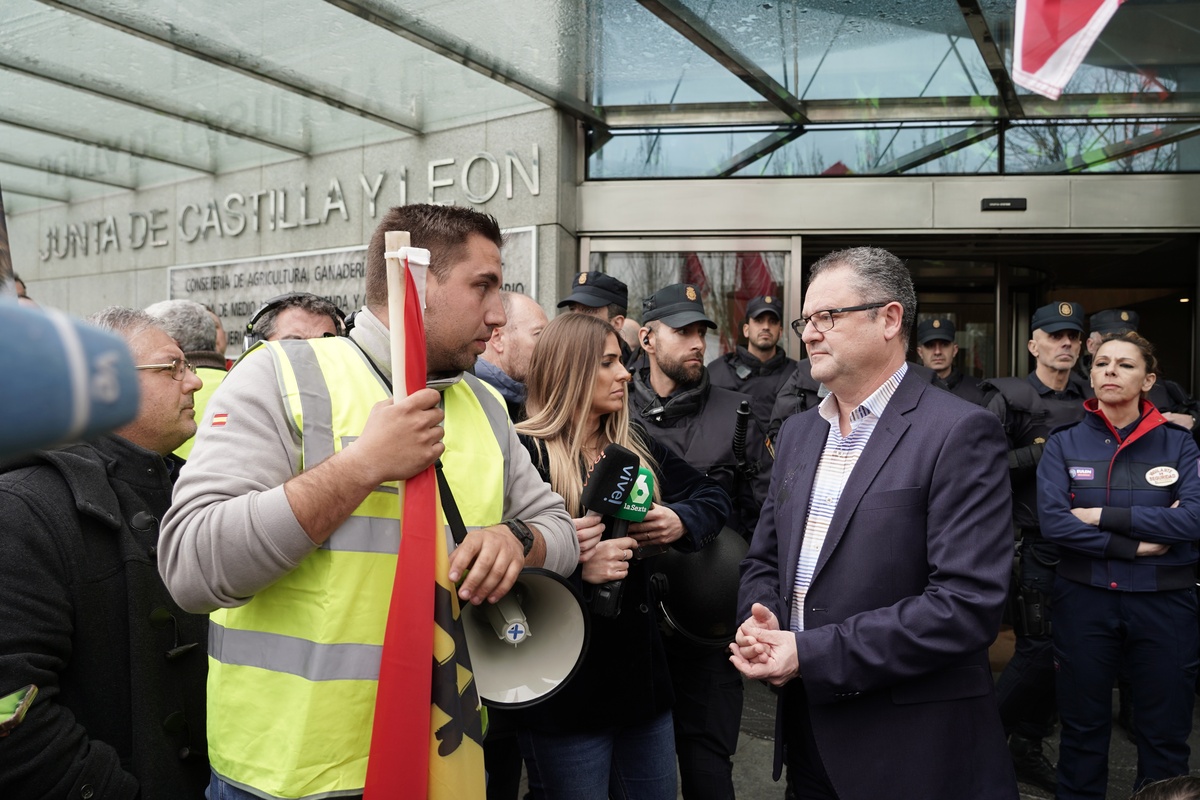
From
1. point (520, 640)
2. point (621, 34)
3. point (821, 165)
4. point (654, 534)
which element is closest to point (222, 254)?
point (621, 34)

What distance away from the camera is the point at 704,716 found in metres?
3.56

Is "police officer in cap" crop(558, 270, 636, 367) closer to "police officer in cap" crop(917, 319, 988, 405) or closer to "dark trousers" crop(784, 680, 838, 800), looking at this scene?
"police officer in cap" crop(917, 319, 988, 405)

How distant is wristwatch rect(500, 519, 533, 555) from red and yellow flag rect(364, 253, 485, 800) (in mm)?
268

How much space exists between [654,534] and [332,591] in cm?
A: 153

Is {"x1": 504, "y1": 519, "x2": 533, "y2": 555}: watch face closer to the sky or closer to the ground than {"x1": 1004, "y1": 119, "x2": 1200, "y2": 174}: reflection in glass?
closer to the ground

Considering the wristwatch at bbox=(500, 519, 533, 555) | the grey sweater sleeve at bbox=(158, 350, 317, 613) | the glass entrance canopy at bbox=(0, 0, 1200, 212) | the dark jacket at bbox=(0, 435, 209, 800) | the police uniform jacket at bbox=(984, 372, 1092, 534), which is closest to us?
the grey sweater sleeve at bbox=(158, 350, 317, 613)

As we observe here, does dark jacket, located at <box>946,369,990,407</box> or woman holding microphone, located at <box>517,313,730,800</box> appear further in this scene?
dark jacket, located at <box>946,369,990,407</box>

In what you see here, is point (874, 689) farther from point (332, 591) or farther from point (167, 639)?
point (167, 639)

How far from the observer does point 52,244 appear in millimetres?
11758

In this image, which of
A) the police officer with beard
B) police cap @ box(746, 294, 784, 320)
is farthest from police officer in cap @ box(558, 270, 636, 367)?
police cap @ box(746, 294, 784, 320)

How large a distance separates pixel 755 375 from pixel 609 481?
397 centimetres

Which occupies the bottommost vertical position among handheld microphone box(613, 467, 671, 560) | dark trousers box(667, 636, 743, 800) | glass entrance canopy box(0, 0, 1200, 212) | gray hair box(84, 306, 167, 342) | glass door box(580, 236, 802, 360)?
dark trousers box(667, 636, 743, 800)

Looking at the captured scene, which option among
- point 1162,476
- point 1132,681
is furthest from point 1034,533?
point 1132,681

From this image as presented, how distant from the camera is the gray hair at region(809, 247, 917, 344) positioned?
8.57 ft
